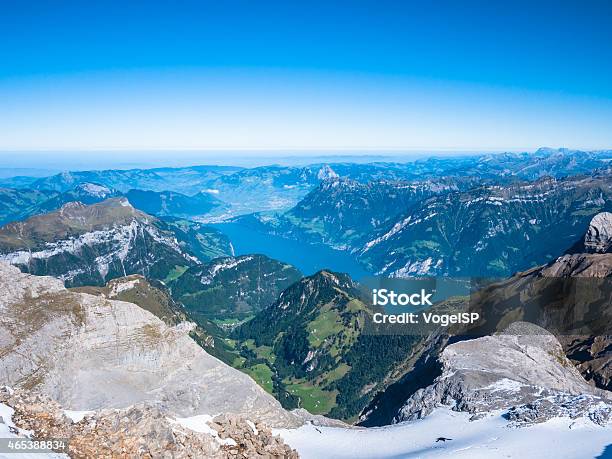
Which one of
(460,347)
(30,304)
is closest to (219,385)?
(30,304)

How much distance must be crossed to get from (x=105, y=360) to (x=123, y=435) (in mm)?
31929

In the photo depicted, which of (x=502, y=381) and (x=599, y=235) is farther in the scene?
(x=599, y=235)

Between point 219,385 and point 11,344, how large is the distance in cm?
3062

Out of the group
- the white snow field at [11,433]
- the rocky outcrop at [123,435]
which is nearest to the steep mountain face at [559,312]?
the rocky outcrop at [123,435]

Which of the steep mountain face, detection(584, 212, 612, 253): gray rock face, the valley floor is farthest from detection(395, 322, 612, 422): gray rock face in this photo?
detection(584, 212, 612, 253): gray rock face

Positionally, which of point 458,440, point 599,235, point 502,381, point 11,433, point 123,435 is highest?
point 11,433

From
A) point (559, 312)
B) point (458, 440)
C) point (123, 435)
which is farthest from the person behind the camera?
point (559, 312)

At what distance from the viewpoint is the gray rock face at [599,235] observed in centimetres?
17462

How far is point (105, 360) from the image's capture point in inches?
2707

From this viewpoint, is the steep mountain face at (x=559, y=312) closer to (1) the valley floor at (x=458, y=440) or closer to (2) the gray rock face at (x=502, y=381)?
(2) the gray rock face at (x=502, y=381)

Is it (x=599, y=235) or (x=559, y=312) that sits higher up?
(x=599, y=235)
